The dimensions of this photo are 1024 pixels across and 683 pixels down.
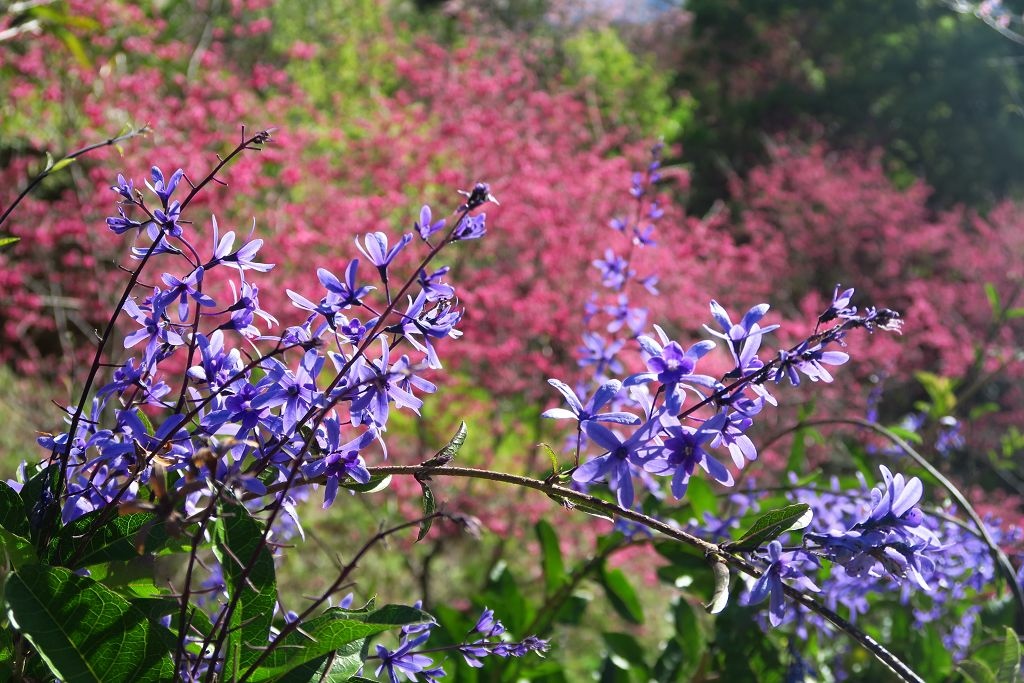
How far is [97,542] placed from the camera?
80cm

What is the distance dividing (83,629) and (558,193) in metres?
4.49

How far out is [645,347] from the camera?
0.77 m

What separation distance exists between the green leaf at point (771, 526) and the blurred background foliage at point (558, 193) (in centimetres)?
69

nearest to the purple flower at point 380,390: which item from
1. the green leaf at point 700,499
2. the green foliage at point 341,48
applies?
the green leaf at point 700,499

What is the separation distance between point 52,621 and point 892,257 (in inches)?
305

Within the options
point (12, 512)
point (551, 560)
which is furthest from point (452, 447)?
point (551, 560)

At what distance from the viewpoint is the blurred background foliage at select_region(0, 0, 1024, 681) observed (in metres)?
3.27

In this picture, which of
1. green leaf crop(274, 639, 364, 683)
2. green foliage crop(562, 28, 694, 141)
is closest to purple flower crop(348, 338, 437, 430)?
green leaf crop(274, 639, 364, 683)

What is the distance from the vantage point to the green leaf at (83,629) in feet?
2.24

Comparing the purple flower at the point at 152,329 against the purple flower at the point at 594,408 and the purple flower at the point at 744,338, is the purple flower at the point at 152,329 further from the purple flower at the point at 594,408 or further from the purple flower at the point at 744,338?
the purple flower at the point at 744,338

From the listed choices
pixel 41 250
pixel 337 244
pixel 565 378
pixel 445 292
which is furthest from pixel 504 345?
pixel 445 292

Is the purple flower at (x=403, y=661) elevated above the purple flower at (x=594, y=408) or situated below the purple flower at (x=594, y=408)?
below

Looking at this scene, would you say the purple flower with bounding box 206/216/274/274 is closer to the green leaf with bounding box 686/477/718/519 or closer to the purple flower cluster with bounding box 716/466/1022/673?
the purple flower cluster with bounding box 716/466/1022/673

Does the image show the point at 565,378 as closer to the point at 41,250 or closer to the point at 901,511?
the point at 41,250
